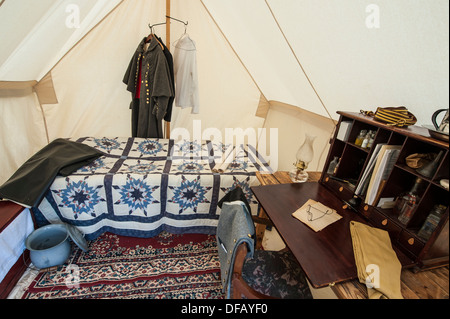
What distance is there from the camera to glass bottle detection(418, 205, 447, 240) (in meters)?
0.77

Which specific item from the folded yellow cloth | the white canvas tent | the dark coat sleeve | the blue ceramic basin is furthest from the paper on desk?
the dark coat sleeve

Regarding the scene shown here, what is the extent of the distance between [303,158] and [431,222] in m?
0.78

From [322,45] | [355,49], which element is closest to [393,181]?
[355,49]

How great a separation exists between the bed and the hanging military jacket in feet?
1.86

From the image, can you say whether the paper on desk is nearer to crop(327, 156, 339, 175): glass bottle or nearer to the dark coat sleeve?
crop(327, 156, 339, 175): glass bottle

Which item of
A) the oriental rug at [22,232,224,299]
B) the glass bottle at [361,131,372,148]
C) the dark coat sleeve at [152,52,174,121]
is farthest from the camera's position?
the dark coat sleeve at [152,52,174,121]

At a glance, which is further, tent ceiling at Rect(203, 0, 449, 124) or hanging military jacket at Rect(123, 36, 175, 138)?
hanging military jacket at Rect(123, 36, 175, 138)

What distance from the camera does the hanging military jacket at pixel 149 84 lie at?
88.6 inches

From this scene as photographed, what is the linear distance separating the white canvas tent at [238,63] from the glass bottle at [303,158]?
1.20 ft

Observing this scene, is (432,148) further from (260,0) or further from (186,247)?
(186,247)

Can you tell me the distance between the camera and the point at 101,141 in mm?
2301

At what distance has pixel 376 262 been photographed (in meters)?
0.80
